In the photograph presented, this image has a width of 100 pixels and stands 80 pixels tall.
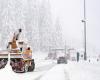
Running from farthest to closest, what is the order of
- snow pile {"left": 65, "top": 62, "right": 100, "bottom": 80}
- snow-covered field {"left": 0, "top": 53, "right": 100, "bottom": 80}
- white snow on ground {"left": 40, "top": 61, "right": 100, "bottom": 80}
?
snow pile {"left": 65, "top": 62, "right": 100, "bottom": 80} → white snow on ground {"left": 40, "top": 61, "right": 100, "bottom": 80} → snow-covered field {"left": 0, "top": 53, "right": 100, "bottom": 80}

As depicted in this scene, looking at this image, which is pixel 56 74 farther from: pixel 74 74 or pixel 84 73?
pixel 84 73

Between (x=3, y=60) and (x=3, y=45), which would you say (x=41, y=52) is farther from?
(x=3, y=60)

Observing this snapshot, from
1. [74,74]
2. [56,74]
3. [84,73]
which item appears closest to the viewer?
[74,74]

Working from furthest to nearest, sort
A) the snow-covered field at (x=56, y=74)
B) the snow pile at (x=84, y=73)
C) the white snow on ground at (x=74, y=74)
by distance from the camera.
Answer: the snow pile at (x=84, y=73)
the white snow on ground at (x=74, y=74)
the snow-covered field at (x=56, y=74)

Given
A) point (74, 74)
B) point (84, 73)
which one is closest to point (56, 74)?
point (74, 74)

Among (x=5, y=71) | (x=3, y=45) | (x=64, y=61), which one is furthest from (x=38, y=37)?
(x=5, y=71)

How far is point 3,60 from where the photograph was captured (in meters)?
26.9

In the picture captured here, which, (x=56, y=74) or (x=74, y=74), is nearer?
(x=74, y=74)

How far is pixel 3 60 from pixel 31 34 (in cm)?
7831

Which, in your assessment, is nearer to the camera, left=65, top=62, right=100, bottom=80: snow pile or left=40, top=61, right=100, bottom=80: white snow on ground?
left=40, top=61, right=100, bottom=80: white snow on ground

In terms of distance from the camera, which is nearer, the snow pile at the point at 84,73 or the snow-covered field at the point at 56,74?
the snow-covered field at the point at 56,74

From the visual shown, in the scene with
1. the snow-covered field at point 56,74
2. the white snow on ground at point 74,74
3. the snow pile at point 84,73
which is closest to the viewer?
the snow-covered field at point 56,74

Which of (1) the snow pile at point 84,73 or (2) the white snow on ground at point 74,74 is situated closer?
(2) the white snow on ground at point 74,74

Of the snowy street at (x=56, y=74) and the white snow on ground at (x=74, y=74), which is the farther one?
the white snow on ground at (x=74, y=74)
